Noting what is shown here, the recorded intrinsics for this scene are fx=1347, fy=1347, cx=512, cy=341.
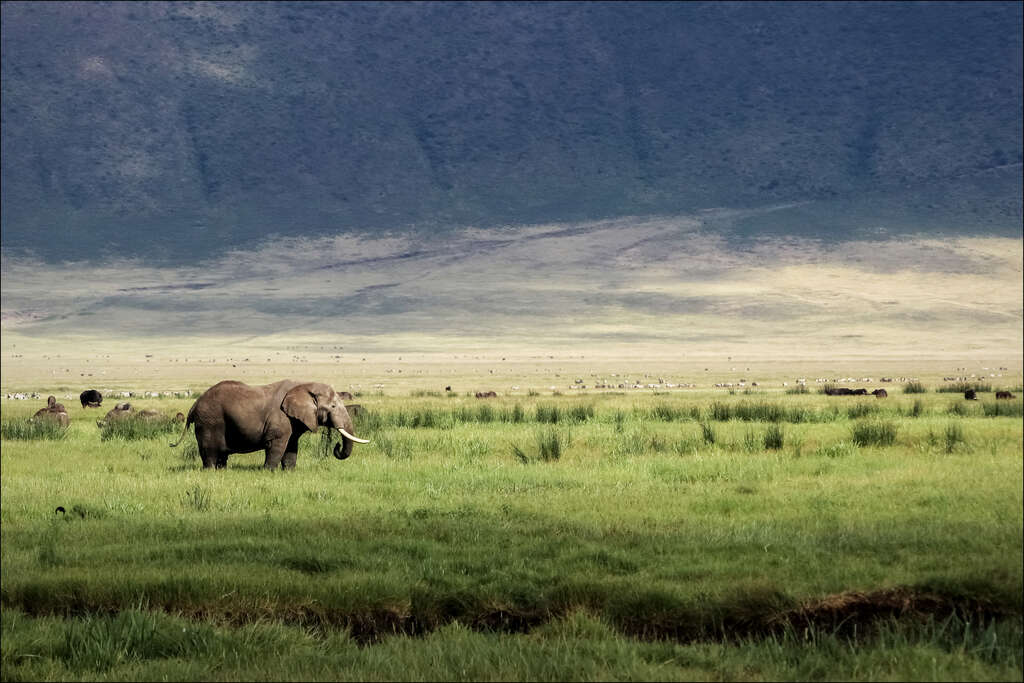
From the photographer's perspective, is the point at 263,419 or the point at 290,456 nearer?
the point at 263,419

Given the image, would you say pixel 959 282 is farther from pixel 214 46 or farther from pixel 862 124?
pixel 214 46

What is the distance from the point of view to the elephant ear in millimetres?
16016

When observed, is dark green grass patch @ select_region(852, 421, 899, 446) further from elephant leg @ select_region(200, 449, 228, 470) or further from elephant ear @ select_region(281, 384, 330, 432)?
elephant leg @ select_region(200, 449, 228, 470)

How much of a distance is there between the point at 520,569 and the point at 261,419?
7.29m

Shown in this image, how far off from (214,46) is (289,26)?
9.92 m

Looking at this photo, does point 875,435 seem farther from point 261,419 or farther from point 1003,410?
point 261,419

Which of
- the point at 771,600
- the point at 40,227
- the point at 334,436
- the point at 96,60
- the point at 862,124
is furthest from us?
the point at 96,60

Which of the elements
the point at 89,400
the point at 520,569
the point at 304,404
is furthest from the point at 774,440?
the point at 89,400

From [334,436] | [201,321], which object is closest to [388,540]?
[334,436]

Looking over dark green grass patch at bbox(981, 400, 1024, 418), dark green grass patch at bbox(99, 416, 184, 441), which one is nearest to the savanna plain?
dark green grass patch at bbox(99, 416, 184, 441)

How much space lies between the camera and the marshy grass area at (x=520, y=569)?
757 centimetres

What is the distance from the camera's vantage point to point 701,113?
153 metres

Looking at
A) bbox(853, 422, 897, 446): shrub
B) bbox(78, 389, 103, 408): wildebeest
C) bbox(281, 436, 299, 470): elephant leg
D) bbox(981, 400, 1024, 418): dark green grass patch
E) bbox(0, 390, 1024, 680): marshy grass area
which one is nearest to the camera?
bbox(0, 390, 1024, 680): marshy grass area

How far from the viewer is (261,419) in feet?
53.0
